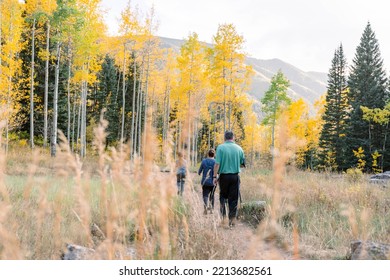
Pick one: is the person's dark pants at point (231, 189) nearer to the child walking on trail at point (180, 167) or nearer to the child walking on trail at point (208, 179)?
the child walking on trail at point (180, 167)

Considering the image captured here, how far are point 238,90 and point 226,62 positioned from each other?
12.6ft

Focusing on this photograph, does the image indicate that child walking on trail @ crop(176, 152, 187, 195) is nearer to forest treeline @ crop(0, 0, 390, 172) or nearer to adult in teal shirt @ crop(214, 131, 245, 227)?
adult in teal shirt @ crop(214, 131, 245, 227)

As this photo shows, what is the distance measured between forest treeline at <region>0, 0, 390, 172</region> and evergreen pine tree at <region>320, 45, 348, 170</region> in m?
0.12

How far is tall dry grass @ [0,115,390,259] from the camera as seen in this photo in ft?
5.22

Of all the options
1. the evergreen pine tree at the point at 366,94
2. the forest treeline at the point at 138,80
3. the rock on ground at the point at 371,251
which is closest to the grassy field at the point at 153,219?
the rock on ground at the point at 371,251

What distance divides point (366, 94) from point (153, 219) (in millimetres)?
38531

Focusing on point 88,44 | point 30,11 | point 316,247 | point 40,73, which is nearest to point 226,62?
point 88,44

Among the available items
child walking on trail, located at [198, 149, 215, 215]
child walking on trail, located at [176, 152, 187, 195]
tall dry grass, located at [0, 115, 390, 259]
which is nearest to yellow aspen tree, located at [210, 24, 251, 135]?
tall dry grass, located at [0, 115, 390, 259]

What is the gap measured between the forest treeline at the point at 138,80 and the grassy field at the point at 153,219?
700 cm

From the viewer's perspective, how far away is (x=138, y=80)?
34.2 m

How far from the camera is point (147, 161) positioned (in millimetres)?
1590

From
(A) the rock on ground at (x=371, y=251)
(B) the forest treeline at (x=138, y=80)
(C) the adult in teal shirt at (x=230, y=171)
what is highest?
(B) the forest treeline at (x=138, y=80)

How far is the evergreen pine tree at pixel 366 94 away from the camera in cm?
3328

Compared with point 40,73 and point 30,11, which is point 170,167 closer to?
point 30,11
